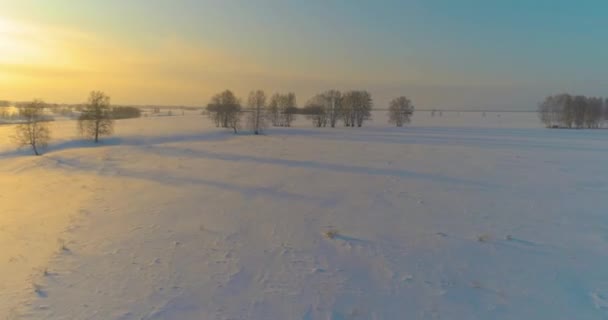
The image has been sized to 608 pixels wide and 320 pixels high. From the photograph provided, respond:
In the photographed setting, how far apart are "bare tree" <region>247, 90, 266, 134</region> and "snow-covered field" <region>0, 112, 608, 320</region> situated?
45.0 metres

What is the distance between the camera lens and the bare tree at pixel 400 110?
9256cm

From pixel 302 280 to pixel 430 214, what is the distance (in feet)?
20.9

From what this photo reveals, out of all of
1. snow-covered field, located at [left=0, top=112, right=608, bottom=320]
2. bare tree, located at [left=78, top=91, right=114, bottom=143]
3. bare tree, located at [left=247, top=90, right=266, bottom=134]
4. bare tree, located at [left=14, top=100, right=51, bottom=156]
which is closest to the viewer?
snow-covered field, located at [left=0, top=112, right=608, bottom=320]

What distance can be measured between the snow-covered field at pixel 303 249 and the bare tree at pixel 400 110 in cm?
7813

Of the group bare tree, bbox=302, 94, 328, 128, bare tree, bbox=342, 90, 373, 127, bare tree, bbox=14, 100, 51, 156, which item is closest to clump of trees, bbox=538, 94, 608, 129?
bare tree, bbox=342, 90, 373, 127

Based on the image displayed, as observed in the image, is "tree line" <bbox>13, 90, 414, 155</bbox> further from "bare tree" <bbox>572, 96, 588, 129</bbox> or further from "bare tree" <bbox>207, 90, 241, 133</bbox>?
"bare tree" <bbox>572, 96, 588, 129</bbox>

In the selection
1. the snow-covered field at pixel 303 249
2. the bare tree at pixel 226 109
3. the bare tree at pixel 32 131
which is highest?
the bare tree at pixel 226 109

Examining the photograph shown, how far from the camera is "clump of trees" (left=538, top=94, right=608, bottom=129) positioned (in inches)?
3748

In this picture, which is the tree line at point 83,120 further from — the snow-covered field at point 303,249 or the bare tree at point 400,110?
the bare tree at point 400,110

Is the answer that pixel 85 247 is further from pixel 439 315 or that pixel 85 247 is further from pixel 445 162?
pixel 445 162

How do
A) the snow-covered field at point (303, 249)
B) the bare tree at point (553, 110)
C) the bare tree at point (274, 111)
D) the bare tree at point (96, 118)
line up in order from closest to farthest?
1. the snow-covered field at point (303, 249)
2. the bare tree at point (96, 118)
3. the bare tree at point (274, 111)
4. the bare tree at point (553, 110)

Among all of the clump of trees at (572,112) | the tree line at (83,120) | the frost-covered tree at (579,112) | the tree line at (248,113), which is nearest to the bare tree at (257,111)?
the tree line at (248,113)

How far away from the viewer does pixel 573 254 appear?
25.7 feet

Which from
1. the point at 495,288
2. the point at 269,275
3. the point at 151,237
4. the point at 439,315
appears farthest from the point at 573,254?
the point at 151,237
